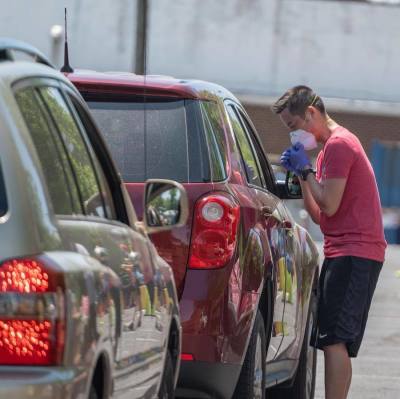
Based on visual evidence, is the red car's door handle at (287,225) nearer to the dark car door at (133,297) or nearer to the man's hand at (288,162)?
the man's hand at (288,162)

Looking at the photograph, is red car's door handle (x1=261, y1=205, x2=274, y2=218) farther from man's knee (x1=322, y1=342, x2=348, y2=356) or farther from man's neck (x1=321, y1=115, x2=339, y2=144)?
man's knee (x1=322, y1=342, x2=348, y2=356)

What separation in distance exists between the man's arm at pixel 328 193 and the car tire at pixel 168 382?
2.49 m

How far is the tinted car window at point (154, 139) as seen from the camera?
21.6ft

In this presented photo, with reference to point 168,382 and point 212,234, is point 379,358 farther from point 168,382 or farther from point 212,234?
point 168,382

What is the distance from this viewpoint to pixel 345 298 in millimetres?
7965

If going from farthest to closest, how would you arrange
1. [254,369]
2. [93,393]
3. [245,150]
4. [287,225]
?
1. [287,225]
2. [245,150]
3. [254,369]
4. [93,393]

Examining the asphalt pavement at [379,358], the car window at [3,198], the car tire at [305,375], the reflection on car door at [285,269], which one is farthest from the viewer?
the asphalt pavement at [379,358]

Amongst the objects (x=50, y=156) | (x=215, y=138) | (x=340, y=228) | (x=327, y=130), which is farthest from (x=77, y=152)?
(x=327, y=130)

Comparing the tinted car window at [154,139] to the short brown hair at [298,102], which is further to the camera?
the short brown hair at [298,102]

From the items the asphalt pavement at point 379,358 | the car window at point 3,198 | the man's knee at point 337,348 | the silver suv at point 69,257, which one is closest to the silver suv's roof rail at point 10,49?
the silver suv at point 69,257

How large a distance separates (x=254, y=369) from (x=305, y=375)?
1889 mm

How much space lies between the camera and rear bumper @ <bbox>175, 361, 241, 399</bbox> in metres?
6.47

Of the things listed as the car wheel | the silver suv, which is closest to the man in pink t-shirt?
the silver suv

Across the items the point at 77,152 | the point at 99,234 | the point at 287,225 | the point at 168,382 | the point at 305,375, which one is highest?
the point at 77,152
